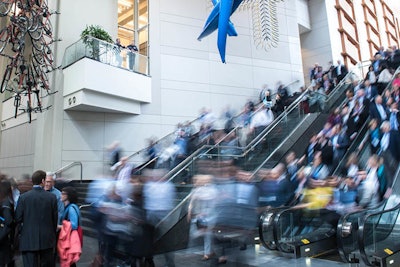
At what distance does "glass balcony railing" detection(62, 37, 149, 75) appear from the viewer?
12242 mm

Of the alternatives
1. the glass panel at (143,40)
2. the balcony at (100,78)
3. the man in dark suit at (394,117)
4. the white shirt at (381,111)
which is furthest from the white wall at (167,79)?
the man in dark suit at (394,117)

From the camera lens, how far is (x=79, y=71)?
12.1m

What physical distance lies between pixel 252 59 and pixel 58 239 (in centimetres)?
1473

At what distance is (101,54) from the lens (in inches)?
493

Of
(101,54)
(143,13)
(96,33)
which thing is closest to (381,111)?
(101,54)

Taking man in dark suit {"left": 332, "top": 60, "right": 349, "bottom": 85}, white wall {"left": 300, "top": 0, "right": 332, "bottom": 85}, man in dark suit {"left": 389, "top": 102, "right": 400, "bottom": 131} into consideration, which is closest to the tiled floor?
man in dark suit {"left": 389, "top": 102, "right": 400, "bottom": 131}

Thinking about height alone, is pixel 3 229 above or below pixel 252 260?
above

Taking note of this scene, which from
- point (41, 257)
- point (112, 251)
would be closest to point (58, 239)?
point (41, 257)

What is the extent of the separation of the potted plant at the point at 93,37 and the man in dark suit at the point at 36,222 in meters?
8.85

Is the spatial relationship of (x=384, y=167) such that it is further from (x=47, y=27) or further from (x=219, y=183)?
(x=47, y=27)

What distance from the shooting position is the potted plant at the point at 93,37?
A: 12234 mm

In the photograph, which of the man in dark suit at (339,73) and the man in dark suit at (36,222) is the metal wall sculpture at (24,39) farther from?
the man in dark suit at (339,73)

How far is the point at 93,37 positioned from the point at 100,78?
1429mm

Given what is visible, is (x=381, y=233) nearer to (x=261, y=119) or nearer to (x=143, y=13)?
(x=261, y=119)
